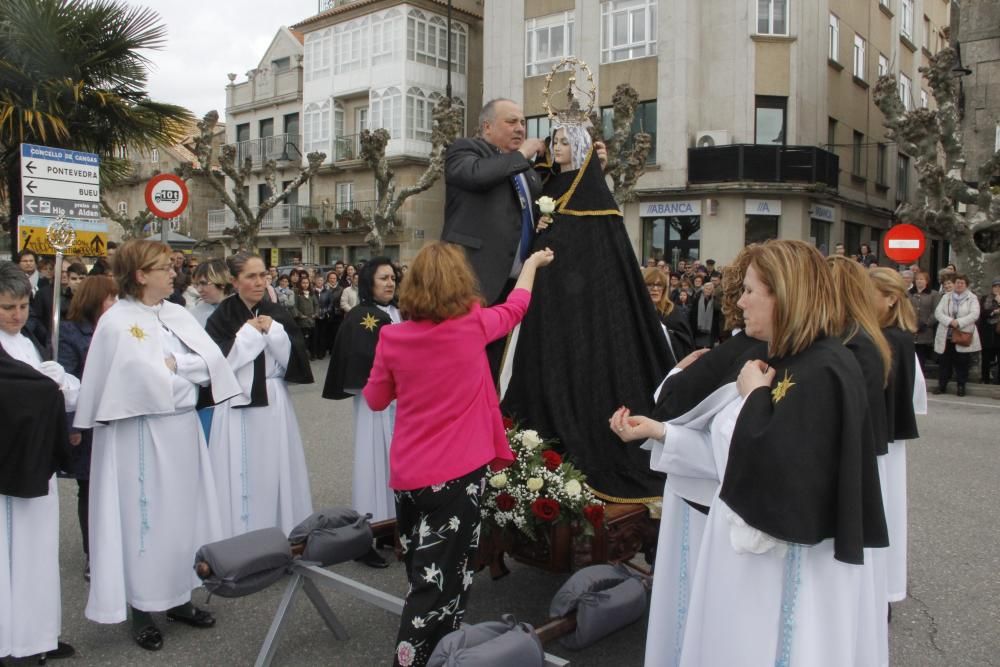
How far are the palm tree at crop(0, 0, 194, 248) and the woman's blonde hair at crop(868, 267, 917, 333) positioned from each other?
9.89m

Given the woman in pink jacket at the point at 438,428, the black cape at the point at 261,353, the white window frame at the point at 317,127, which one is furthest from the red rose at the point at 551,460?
the white window frame at the point at 317,127

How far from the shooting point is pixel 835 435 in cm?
253

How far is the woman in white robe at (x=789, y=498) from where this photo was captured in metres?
2.51

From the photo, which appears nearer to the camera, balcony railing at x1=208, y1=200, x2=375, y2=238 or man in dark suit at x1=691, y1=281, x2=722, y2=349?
man in dark suit at x1=691, y1=281, x2=722, y2=349

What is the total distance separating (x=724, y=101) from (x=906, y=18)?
1300 cm

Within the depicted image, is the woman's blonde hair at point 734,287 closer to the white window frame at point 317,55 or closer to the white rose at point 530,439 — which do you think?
the white rose at point 530,439

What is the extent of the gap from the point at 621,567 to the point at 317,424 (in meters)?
7.08

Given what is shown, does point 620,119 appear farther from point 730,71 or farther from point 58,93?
point 58,93

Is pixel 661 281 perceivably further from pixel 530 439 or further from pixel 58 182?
pixel 58 182

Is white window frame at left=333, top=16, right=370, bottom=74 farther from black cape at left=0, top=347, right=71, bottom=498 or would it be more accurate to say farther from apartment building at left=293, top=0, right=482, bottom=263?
black cape at left=0, top=347, right=71, bottom=498

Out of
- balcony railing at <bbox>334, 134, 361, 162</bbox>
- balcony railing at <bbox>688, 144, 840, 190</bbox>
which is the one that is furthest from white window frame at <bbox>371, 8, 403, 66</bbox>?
balcony railing at <bbox>688, 144, 840, 190</bbox>

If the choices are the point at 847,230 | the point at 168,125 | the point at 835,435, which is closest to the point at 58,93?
the point at 168,125

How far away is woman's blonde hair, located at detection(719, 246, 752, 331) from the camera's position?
333cm

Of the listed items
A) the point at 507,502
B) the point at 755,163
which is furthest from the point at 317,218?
the point at 507,502
